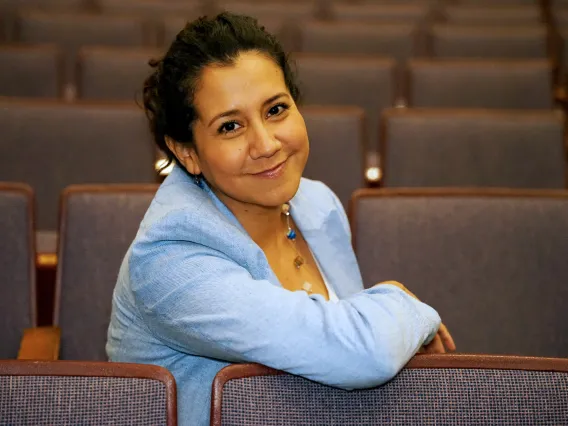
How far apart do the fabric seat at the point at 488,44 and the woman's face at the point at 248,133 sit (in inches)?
45.1

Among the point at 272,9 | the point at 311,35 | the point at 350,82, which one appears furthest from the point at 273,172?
the point at 272,9

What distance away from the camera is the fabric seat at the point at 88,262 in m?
0.73

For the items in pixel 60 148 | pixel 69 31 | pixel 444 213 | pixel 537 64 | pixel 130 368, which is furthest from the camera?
pixel 69 31

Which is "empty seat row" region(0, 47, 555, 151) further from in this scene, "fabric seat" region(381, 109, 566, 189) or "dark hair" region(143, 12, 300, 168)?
"dark hair" region(143, 12, 300, 168)

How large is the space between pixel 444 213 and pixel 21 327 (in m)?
0.42

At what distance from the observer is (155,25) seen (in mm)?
1711

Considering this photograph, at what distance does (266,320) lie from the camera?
454mm

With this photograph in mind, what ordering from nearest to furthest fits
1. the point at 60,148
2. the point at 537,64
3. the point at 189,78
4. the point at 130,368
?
the point at 130,368 < the point at 189,78 < the point at 60,148 < the point at 537,64

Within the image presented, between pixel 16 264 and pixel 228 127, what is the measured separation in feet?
0.94

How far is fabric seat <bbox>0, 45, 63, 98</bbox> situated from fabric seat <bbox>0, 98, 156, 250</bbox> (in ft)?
1.08

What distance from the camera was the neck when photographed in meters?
0.61

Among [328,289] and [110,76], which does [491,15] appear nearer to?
[110,76]

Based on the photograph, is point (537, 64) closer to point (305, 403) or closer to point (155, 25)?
point (155, 25)

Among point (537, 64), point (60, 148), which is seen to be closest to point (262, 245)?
point (60, 148)
